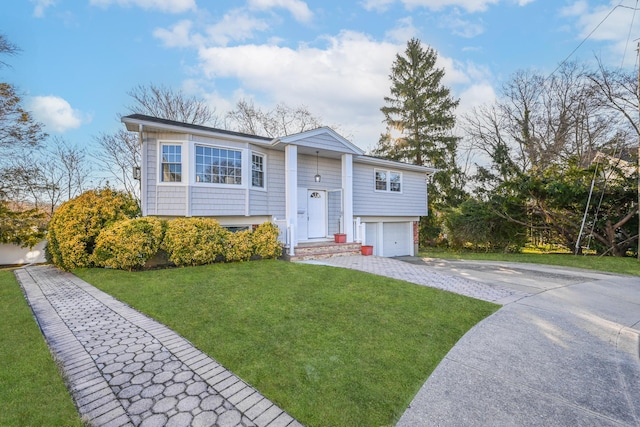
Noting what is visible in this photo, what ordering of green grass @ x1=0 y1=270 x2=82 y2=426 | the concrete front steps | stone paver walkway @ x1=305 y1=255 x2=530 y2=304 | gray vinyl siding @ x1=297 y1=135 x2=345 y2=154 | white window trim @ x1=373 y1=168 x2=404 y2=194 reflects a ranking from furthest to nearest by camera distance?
1. white window trim @ x1=373 y1=168 x2=404 y2=194
2. gray vinyl siding @ x1=297 y1=135 x2=345 y2=154
3. the concrete front steps
4. stone paver walkway @ x1=305 y1=255 x2=530 y2=304
5. green grass @ x1=0 y1=270 x2=82 y2=426

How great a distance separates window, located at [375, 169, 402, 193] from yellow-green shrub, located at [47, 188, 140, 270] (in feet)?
33.3

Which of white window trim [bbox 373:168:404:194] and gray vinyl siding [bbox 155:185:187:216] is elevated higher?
white window trim [bbox 373:168:404:194]

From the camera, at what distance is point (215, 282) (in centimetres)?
621

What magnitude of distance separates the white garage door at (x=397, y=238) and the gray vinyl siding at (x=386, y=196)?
82 cm

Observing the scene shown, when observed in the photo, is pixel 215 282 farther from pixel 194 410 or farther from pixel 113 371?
pixel 194 410

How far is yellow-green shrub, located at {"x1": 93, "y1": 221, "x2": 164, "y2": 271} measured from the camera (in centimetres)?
741

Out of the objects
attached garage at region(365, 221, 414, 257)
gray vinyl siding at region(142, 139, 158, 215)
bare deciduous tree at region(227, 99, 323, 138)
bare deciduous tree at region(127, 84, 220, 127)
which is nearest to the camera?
gray vinyl siding at region(142, 139, 158, 215)

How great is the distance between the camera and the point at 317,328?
12.9ft

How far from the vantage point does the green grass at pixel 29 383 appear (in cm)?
216

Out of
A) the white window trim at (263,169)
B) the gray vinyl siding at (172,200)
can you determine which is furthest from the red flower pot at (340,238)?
the gray vinyl siding at (172,200)

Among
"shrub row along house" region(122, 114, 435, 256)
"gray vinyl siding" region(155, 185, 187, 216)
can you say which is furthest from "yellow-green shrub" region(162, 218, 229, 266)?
"shrub row along house" region(122, 114, 435, 256)

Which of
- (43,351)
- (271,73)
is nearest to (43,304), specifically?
(43,351)

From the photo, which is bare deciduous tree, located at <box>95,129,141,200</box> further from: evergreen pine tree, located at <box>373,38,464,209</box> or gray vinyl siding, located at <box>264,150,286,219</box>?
evergreen pine tree, located at <box>373,38,464,209</box>

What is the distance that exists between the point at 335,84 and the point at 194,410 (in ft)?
57.4
